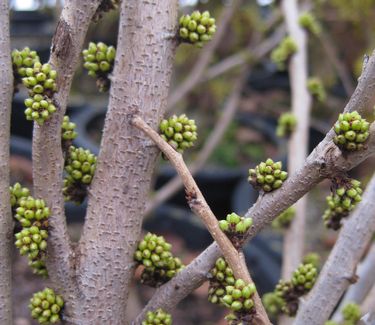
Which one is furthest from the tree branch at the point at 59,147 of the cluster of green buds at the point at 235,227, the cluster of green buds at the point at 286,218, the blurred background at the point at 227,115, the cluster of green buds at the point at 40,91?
the blurred background at the point at 227,115

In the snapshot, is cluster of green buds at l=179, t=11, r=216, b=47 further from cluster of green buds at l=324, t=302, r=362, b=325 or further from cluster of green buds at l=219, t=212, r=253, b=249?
cluster of green buds at l=324, t=302, r=362, b=325

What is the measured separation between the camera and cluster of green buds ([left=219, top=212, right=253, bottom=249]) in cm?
73

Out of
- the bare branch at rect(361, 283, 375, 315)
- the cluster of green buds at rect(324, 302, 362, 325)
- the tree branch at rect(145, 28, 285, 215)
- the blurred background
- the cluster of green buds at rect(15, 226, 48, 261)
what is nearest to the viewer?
the cluster of green buds at rect(15, 226, 48, 261)

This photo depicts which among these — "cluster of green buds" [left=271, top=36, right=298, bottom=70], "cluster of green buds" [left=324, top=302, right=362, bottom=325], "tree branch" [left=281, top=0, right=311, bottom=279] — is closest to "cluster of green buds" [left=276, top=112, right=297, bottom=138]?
"tree branch" [left=281, top=0, right=311, bottom=279]

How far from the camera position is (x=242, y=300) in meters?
0.69

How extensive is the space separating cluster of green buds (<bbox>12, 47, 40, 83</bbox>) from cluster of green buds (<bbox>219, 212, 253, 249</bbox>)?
0.37 m

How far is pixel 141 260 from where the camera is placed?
2.86ft

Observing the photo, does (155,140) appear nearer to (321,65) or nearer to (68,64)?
(68,64)

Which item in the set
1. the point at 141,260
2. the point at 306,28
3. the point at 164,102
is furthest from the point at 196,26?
the point at 306,28

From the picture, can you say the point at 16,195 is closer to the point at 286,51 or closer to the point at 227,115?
the point at 286,51

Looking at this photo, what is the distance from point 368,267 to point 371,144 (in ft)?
1.97

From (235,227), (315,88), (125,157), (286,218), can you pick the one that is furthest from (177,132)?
(315,88)

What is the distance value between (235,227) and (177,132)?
19cm

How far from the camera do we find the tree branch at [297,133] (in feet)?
4.18
